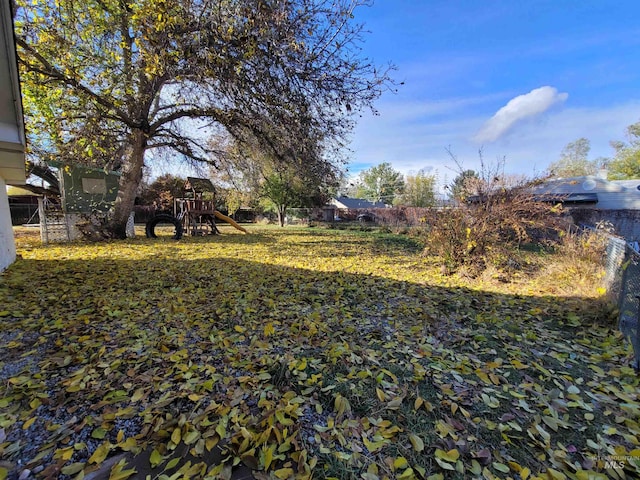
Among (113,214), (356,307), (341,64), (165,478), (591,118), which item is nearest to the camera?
(165,478)

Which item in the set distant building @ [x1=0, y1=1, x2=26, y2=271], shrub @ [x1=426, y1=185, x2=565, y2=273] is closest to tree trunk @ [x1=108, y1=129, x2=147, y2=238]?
distant building @ [x1=0, y1=1, x2=26, y2=271]

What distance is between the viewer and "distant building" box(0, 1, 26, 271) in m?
2.65

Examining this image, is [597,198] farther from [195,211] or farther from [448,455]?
[195,211]

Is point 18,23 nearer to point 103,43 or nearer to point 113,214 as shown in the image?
point 103,43

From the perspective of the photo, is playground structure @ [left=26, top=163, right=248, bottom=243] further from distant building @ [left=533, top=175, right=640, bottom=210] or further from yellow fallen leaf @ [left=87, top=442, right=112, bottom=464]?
distant building @ [left=533, top=175, right=640, bottom=210]

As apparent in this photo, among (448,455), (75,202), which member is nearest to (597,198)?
(448,455)

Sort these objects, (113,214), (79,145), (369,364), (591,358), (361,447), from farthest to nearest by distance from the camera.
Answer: (113,214) → (79,145) → (591,358) → (369,364) → (361,447)

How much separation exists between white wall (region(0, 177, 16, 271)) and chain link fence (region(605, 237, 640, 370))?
896cm

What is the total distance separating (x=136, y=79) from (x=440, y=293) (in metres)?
7.74

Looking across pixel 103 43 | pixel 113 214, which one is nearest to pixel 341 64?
pixel 103 43

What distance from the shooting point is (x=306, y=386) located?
2.04 metres

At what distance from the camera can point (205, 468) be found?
134 cm

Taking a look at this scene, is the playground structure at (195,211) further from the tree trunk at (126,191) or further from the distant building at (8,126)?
the distant building at (8,126)

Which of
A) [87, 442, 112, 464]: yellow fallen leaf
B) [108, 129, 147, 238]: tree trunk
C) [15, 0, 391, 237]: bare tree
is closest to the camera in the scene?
[87, 442, 112, 464]: yellow fallen leaf
